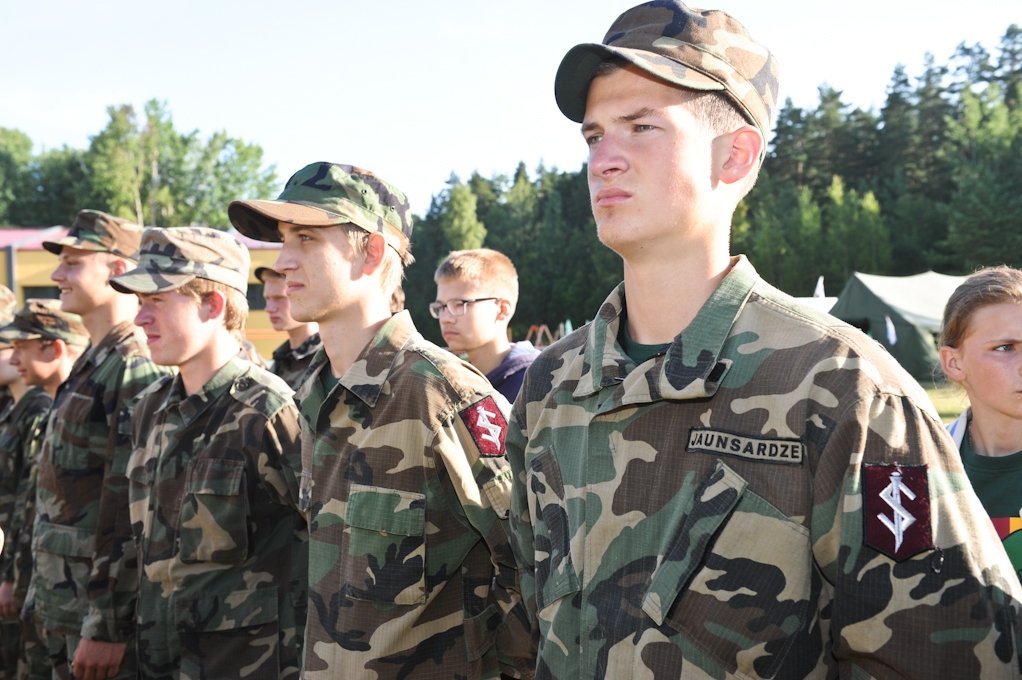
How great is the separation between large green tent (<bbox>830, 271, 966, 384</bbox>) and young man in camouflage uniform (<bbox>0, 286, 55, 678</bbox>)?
71.5ft

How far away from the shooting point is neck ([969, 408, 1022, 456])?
292 cm

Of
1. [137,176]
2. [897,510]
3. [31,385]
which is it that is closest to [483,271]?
[31,385]

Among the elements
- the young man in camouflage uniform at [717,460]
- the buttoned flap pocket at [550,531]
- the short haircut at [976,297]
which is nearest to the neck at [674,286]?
the young man in camouflage uniform at [717,460]

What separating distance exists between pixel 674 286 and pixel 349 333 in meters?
1.53

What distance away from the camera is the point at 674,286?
1.93 meters

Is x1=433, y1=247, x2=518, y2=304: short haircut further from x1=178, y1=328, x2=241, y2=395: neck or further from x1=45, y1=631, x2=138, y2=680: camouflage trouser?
x1=45, y1=631, x2=138, y2=680: camouflage trouser

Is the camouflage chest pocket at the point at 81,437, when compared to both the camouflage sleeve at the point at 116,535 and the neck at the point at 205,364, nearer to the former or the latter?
the camouflage sleeve at the point at 116,535

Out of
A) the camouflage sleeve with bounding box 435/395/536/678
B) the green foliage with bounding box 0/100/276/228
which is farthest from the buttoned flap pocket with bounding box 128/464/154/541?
the green foliage with bounding box 0/100/276/228

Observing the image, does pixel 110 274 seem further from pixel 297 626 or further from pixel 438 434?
pixel 438 434

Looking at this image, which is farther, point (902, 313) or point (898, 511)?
point (902, 313)

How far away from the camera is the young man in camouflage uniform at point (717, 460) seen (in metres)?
1.55

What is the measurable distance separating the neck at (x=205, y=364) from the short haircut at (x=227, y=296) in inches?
5.6

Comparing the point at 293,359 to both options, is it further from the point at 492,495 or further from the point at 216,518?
the point at 492,495

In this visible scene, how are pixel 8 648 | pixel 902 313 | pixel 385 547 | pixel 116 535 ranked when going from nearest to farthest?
pixel 385 547, pixel 116 535, pixel 8 648, pixel 902 313
